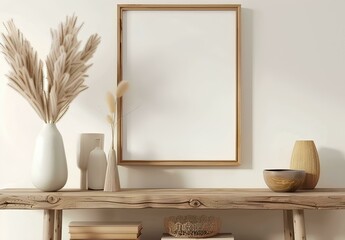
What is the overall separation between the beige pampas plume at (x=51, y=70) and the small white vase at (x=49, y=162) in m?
0.06

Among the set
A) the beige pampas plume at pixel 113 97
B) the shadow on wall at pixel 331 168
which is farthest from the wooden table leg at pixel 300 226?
the beige pampas plume at pixel 113 97

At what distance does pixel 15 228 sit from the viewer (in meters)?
2.25

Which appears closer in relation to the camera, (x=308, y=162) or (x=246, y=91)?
(x=308, y=162)

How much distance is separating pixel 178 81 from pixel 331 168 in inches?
27.4

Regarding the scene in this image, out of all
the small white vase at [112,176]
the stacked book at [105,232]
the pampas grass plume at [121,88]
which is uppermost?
the pampas grass plume at [121,88]

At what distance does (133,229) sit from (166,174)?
326 millimetres

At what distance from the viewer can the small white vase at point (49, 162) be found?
203 centimetres

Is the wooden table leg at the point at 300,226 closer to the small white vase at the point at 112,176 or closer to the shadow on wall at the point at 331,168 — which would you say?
the shadow on wall at the point at 331,168

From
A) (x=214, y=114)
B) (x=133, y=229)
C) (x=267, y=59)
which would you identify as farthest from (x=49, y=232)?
(x=267, y=59)

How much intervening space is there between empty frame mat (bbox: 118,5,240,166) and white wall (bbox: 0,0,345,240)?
5 centimetres

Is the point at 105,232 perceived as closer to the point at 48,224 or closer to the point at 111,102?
the point at 48,224

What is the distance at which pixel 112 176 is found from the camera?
Result: 6.77ft

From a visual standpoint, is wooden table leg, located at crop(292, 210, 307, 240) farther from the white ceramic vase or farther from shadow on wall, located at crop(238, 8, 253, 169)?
the white ceramic vase

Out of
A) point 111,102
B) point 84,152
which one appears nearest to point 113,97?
point 111,102
